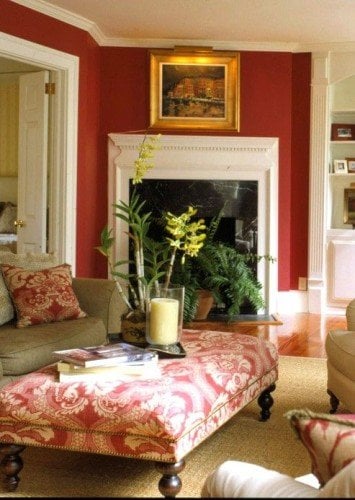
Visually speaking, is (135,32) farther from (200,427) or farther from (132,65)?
(200,427)

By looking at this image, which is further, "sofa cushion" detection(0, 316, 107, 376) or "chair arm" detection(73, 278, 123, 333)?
"chair arm" detection(73, 278, 123, 333)

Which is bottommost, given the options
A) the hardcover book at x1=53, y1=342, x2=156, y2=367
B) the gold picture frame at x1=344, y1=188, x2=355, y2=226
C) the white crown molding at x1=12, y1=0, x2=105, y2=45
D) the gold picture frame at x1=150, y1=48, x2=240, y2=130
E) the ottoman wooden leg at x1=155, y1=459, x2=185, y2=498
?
the ottoman wooden leg at x1=155, y1=459, x2=185, y2=498

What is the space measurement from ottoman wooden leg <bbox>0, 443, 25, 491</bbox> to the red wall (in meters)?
4.03

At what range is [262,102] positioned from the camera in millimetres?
6922

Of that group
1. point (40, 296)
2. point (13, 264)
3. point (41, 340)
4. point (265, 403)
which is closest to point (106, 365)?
point (41, 340)

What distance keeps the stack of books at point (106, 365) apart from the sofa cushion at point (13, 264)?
1.17m

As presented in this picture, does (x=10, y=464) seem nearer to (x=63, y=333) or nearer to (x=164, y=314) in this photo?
(x=164, y=314)

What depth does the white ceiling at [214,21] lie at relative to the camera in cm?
563

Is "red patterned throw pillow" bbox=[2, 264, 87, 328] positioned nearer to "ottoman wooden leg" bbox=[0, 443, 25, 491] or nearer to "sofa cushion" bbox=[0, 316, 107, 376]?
"sofa cushion" bbox=[0, 316, 107, 376]

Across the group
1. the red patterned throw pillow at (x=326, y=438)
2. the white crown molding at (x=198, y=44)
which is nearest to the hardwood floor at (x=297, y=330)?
the white crown molding at (x=198, y=44)

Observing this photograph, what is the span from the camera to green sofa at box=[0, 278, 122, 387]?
317cm

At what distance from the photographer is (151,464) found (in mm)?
2812

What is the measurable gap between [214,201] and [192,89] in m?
1.04

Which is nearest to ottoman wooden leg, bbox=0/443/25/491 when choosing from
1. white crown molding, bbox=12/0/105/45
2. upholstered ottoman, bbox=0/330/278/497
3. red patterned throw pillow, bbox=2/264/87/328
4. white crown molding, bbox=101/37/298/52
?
upholstered ottoman, bbox=0/330/278/497
